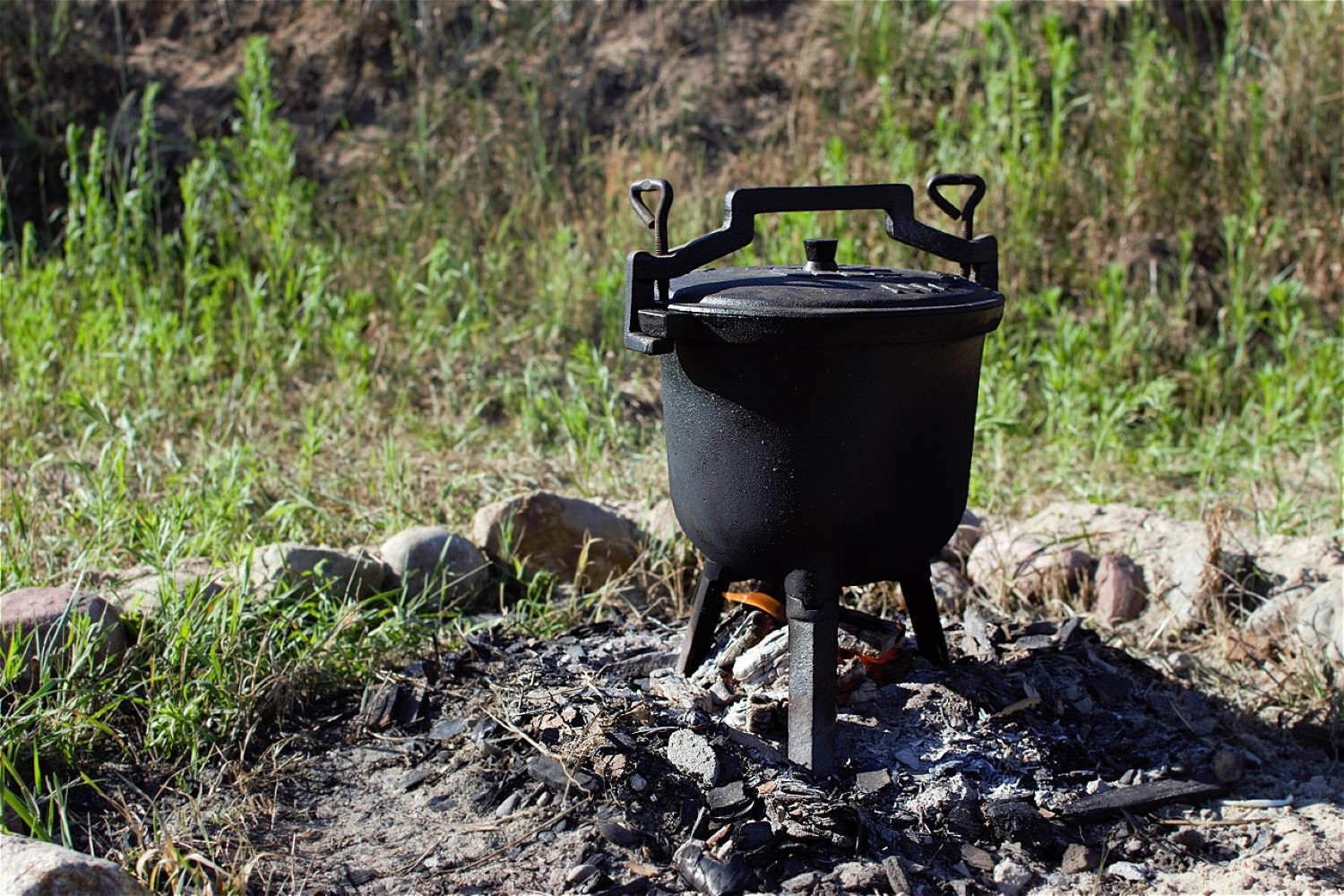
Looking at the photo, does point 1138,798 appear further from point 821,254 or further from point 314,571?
point 314,571

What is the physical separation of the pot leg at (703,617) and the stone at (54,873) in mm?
1212

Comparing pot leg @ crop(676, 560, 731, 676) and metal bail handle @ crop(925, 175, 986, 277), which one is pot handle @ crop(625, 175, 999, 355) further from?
pot leg @ crop(676, 560, 731, 676)

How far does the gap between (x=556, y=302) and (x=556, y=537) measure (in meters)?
1.81

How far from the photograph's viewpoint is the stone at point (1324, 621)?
3186 mm

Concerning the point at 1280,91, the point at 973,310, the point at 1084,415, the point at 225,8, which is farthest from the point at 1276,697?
the point at 225,8

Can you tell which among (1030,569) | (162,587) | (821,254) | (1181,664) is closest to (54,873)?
(162,587)

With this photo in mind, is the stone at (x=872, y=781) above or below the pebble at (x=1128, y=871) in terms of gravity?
above

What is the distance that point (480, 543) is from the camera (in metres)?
3.61

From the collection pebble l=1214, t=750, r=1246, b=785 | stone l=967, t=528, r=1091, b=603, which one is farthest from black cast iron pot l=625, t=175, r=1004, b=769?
stone l=967, t=528, r=1091, b=603

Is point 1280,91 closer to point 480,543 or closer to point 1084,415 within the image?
point 1084,415

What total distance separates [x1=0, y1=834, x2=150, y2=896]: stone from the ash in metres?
0.34

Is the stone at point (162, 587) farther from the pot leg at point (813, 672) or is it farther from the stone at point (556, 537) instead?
the pot leg at point (813, 672)

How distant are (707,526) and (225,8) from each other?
536 cm

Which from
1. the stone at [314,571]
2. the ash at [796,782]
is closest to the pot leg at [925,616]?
the ash at [796,782]
